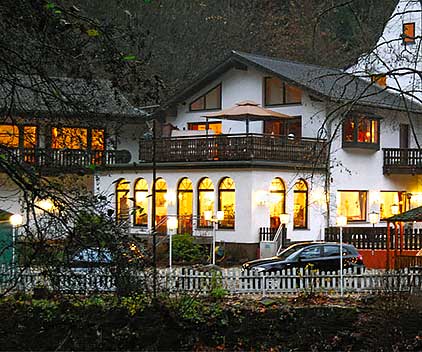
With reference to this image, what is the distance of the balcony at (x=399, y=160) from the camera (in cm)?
3984

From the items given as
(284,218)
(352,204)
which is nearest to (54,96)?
(284,218)

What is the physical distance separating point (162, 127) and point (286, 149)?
787 centimetres

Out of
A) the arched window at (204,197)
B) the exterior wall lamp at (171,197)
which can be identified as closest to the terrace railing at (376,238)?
the arched window at (204,197)

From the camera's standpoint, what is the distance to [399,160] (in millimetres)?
40156

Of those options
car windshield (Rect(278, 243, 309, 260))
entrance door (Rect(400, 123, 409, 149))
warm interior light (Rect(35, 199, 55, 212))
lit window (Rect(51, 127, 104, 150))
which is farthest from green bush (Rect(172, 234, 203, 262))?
warm interior light (Rect(35, 199, 55, 212))

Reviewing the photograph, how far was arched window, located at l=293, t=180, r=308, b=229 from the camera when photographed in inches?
1391

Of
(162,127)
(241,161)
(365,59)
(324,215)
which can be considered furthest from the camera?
(162,127)

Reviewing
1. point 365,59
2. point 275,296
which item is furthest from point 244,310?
point 365,59

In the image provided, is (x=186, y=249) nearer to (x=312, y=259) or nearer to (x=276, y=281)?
(x=312, y=259)

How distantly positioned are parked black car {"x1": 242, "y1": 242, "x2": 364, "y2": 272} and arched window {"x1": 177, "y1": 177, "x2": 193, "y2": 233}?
9.13 meters

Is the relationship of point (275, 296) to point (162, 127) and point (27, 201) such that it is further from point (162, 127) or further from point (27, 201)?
point (162, 127)

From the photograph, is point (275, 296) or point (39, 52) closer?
point (39, 52)

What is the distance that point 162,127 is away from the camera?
1601 inches

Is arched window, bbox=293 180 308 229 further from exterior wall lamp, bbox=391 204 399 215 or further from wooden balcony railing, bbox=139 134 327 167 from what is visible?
exterior wall lamp, bbox=391 204 399 215
